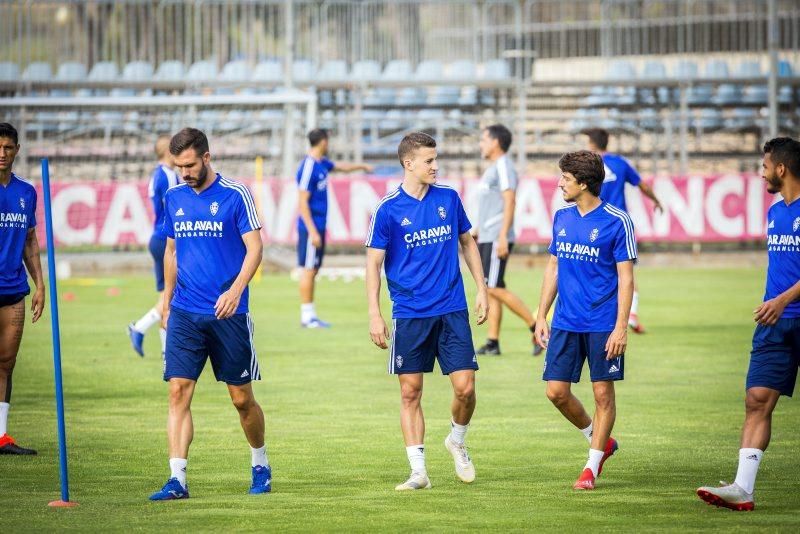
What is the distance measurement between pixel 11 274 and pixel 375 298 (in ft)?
9.53

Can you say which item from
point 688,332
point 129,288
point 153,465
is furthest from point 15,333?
point 129,288

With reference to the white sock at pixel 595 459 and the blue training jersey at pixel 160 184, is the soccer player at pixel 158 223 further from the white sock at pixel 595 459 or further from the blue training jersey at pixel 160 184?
the white sock at pixel 595 459

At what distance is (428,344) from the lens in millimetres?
8227

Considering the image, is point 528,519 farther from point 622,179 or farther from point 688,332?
point 688,332

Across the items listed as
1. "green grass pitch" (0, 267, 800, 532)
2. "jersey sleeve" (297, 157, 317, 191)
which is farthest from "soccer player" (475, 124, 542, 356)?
"jersey sleeve" (297, 157, 317, 191)

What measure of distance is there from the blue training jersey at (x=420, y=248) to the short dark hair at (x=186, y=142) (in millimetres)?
1135

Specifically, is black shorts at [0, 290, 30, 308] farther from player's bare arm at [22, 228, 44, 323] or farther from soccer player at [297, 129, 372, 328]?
soccer player at [297, 129, 372, 328]

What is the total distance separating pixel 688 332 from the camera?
16.7 meters

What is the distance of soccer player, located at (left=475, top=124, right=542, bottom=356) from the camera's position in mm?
14078

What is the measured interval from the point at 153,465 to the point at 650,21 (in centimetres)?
2593

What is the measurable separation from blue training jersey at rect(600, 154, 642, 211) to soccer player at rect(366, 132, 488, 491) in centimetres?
726

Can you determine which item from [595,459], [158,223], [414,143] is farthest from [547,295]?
[158,223]

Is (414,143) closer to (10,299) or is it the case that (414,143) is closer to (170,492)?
(170,492)

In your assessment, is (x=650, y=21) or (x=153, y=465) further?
(x=650, y=21)
